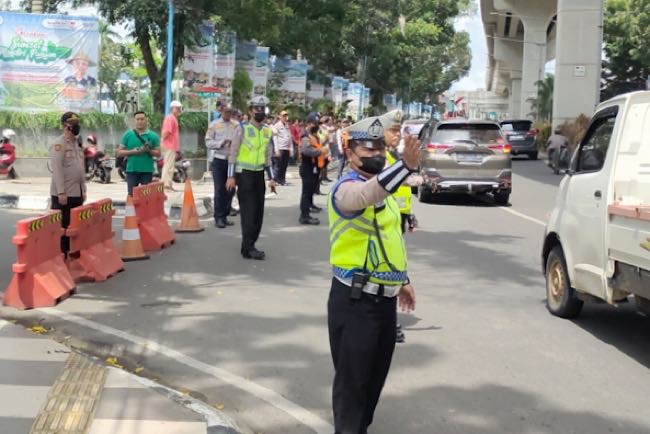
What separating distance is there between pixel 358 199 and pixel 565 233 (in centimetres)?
395

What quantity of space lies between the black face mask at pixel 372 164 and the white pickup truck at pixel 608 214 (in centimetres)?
256

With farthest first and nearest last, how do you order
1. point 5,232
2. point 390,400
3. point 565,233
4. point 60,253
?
point 5,232
point 60,253
point 565,233
point 390,400

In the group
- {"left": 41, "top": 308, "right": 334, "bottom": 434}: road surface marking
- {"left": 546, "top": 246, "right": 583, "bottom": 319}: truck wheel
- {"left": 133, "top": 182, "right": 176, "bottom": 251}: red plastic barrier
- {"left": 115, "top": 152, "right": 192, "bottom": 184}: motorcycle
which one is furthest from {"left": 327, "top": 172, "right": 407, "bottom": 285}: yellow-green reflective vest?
{"left": 115, "top": 152, "right": 192, "bottom": 184}: motorcycle

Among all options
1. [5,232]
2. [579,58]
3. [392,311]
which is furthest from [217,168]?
[579,58]

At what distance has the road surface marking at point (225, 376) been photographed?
4637 millimetres

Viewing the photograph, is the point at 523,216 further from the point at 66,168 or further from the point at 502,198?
the point at 66,168

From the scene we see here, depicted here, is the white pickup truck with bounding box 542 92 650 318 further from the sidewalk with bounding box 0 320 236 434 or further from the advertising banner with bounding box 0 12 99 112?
the advertising banner with bounding box 0 12 99 112

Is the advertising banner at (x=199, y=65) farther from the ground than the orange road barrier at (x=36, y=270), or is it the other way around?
the advertising banner at (x=199, y=65)

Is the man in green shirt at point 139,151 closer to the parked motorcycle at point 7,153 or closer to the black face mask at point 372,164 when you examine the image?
the black face mask at point 372,164

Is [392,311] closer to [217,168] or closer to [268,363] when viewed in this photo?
[268,363]

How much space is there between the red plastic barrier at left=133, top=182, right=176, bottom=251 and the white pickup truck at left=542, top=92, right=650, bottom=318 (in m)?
5.37

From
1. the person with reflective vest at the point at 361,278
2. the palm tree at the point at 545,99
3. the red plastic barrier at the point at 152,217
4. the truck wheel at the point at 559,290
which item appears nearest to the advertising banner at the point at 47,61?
the red plastic barrier at the point at 152,217

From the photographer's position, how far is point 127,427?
14.1 feet

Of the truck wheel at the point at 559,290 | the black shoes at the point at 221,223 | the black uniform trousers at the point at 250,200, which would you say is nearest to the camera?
the truck wheel at the point at 559,290
